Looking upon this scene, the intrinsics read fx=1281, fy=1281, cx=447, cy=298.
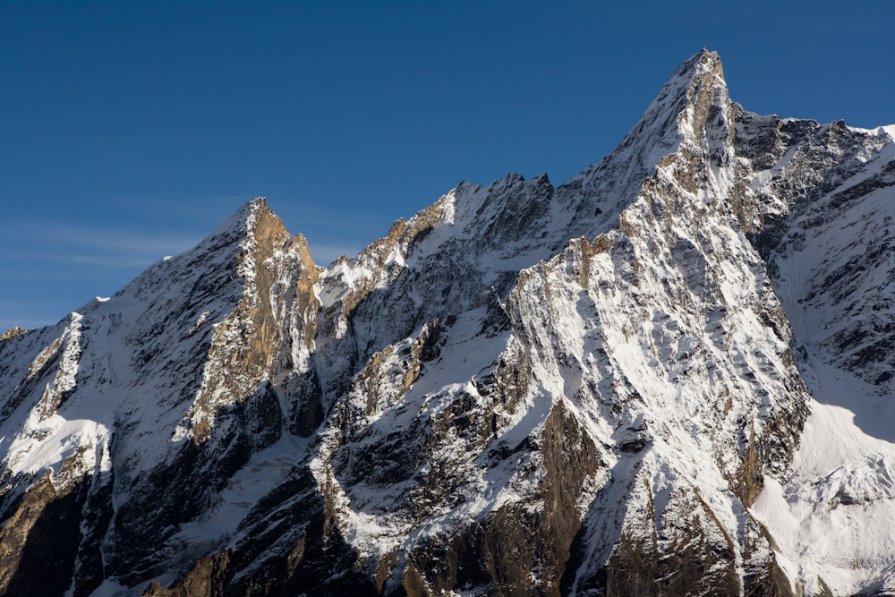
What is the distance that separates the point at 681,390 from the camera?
17138 centimetres

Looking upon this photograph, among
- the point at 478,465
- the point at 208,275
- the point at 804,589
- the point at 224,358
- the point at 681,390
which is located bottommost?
the point at 804,589

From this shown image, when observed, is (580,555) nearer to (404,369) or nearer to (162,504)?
(404,369)

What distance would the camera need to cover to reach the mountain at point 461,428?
14612 cm

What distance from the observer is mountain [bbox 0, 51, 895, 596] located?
479 feet

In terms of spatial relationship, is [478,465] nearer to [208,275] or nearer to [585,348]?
[585,348]

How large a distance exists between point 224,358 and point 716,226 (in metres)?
78.6

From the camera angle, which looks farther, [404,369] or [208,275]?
[208,275]

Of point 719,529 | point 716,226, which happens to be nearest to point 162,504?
point 719,529

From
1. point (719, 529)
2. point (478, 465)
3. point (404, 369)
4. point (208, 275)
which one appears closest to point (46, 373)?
point (208, 275)

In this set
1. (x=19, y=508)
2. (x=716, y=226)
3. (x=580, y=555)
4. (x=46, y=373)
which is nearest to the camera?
(x=580, y=555)

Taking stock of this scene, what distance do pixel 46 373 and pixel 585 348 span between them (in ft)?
250

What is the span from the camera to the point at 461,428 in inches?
5974

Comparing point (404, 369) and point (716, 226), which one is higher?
point (716, 226)

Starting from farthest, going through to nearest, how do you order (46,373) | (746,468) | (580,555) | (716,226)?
(716,226) < (46,373) < (746,468) < (580,555)
